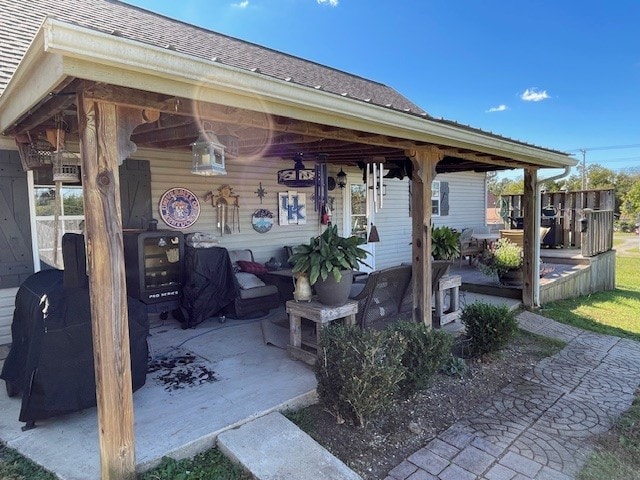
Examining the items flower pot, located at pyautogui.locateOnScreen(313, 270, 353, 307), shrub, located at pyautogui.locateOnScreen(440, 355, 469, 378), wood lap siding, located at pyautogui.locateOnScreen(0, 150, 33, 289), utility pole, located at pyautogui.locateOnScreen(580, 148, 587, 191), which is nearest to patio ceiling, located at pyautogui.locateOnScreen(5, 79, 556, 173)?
wood lap siding, located at pyautogui.locateOnScreen(0, 150, 33, 289)

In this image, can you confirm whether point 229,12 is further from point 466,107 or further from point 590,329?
point 466,107

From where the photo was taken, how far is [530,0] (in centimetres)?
1239

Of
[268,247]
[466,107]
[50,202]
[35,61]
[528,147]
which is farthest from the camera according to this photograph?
[466,107]

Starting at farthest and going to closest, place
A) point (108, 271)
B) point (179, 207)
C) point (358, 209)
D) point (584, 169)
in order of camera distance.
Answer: point (584, 169) < point (358, 209) < point (179, 207) < point (108, 271)

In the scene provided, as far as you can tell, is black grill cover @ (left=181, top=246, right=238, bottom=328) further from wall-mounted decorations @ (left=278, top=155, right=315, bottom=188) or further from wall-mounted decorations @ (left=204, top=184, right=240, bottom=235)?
wall-mounted decorations @ (left=278, top=155, right=315, bottom=188)

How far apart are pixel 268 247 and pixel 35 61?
4.62 meters

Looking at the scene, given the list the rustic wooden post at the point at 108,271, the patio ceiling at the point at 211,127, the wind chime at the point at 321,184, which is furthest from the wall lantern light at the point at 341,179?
the rustic wooden post at the point at 108,271

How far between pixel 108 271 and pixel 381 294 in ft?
9.09

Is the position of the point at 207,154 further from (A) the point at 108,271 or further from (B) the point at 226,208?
(B) the point at 226,208

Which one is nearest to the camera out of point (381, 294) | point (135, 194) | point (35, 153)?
point (35, 153)

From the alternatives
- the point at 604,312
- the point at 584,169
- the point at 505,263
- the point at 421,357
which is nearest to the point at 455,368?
the point at 421,357

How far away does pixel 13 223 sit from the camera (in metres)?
3.97

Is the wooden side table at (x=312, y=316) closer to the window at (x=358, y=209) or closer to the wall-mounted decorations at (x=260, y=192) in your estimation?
the wall-mounted decorations at (x=260, y=192)

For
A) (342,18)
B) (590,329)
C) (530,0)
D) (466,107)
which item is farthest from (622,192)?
(590,329)
